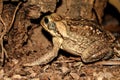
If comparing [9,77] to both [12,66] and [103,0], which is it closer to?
[12,66]

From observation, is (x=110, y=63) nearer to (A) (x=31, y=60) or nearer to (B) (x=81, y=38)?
(B) (x=81, y=38)

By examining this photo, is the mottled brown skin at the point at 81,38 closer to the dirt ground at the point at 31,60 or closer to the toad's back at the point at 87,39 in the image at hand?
the toad's back at the point at 87,39

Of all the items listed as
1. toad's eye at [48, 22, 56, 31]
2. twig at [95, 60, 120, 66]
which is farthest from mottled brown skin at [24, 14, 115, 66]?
twig at [95, 60, 120, 66]

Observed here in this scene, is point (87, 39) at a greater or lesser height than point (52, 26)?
lesser

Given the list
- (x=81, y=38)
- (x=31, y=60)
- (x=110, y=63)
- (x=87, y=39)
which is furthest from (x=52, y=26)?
(x=110, y=63)

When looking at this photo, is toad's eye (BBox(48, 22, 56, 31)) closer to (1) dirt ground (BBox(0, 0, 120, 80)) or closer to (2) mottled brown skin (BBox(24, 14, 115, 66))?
(2) mottled brown skin (BBox(24, 14, 115, 66))
